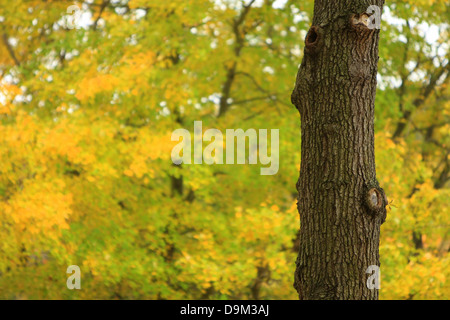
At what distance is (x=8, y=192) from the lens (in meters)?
7.18

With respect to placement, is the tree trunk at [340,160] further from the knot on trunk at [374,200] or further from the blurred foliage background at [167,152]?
the blurred foliage background at [167,152]

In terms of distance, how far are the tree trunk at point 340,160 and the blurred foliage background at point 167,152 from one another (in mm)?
4025

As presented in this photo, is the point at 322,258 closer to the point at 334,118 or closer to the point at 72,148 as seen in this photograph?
the point at 334,118

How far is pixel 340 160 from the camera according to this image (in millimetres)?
3154

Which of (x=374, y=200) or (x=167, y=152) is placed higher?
(x=167, y=152)

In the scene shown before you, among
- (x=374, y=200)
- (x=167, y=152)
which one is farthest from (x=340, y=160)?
(x=167, y=152)

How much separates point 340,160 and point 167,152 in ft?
15.2

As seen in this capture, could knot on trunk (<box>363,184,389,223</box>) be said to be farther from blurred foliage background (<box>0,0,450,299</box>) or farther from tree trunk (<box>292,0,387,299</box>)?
blurred foliage background (<box>0,0,450,299</box>)

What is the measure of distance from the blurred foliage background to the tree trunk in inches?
158

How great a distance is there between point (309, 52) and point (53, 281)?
23.6ft

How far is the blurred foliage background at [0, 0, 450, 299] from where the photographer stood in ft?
23.3

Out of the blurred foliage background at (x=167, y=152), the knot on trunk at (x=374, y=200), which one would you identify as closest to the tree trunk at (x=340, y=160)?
the knot on trunk at (x=374, y=200)

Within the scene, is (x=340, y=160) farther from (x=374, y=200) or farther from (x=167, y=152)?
(x=167, y=152)

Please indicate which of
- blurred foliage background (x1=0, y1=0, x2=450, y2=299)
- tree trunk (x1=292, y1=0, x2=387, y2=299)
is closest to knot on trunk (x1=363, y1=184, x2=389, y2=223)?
tree trunk (x1=292, y1=0, x2=387, y2=299)
